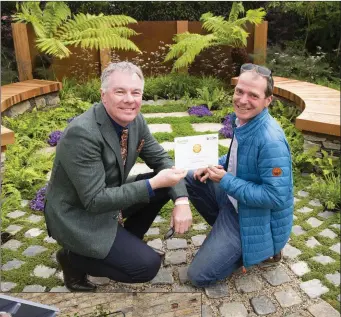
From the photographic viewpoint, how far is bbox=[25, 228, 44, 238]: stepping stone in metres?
3.04

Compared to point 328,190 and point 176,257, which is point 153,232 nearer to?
point 176,257

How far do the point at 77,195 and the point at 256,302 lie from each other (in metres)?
1.14

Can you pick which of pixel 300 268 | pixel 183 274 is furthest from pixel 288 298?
pixel 183 274

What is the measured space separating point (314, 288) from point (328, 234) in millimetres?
649

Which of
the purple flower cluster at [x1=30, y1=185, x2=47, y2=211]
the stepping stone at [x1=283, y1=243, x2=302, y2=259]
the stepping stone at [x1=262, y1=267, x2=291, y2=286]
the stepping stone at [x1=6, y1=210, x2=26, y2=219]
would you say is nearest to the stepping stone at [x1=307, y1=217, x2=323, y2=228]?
the stepping stone at [x1=283, y1=243, x2=302, y2=259]

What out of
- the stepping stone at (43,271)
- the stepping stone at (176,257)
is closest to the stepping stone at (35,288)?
the stepping stone at (43,271)

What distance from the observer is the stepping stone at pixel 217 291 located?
239 cm

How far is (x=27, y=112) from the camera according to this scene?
5.63 m

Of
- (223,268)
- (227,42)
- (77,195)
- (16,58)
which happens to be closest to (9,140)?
(77,195)

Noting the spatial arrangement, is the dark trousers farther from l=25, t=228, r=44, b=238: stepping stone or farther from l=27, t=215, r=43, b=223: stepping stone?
l=27, t=215, r=43, b=223: stepping stone

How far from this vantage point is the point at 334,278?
252cm

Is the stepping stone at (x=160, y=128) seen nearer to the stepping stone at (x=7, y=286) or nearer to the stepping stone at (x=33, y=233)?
the stepping stone at (x=33, y=233)

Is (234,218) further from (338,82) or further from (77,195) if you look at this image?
(338,82)

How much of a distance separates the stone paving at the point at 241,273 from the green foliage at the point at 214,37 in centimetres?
423
